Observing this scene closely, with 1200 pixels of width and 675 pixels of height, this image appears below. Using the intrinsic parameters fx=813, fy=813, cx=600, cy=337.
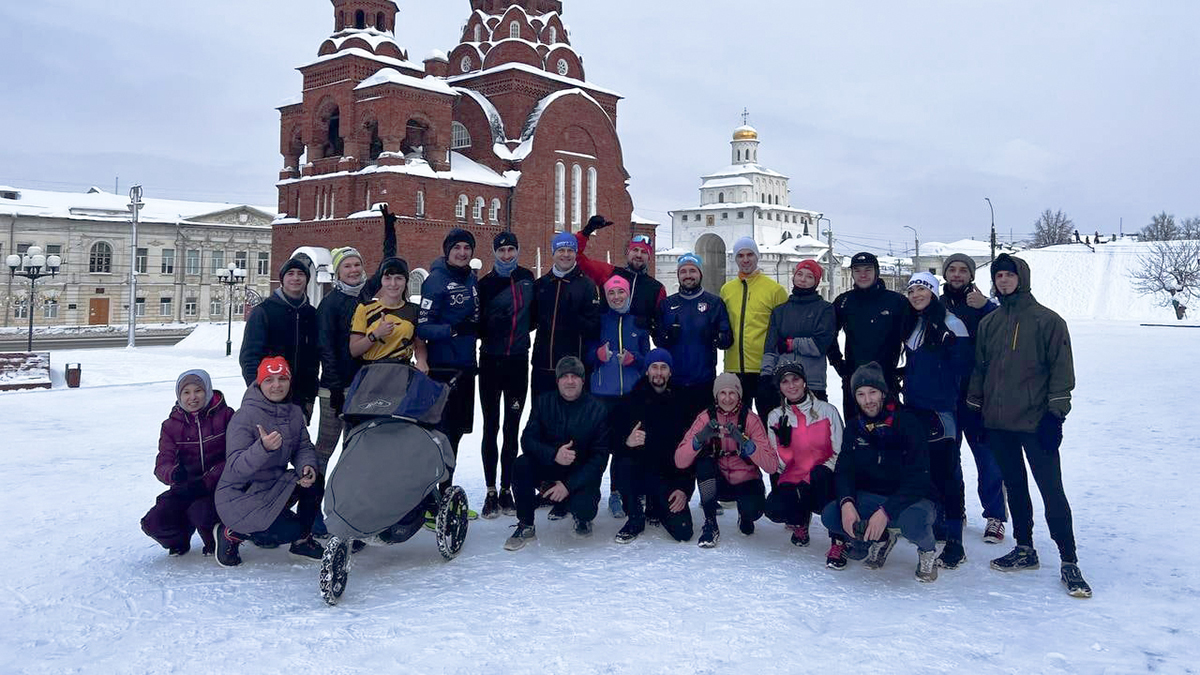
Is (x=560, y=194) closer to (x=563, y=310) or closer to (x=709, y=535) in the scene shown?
(x=563, y=310)

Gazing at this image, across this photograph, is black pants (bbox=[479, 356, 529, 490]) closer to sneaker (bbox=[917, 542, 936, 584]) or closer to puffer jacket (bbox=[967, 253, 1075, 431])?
sneaker (bbox=[917, 542, 936, 584])

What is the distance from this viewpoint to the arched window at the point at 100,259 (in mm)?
41344

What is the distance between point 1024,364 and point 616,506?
2820mm

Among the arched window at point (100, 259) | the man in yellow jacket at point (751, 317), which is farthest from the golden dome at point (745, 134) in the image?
the man in yellow jacket at point (751, 317)

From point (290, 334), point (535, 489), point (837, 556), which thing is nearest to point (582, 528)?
point (535, 489)

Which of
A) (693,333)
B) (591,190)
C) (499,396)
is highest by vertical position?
(591,190)

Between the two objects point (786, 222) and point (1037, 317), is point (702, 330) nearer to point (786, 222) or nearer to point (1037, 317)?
point (1037, 317)

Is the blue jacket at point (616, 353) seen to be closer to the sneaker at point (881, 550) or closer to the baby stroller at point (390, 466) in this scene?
the baby stroller at point (390, 466)

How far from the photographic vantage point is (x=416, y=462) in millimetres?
4500

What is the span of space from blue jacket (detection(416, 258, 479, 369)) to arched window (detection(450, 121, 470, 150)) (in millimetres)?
33350

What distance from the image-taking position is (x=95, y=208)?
41562 millimetres

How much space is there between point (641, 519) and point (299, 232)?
3234 centimetres

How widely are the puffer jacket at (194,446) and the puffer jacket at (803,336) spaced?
137 inches

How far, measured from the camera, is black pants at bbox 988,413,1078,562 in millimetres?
4430
